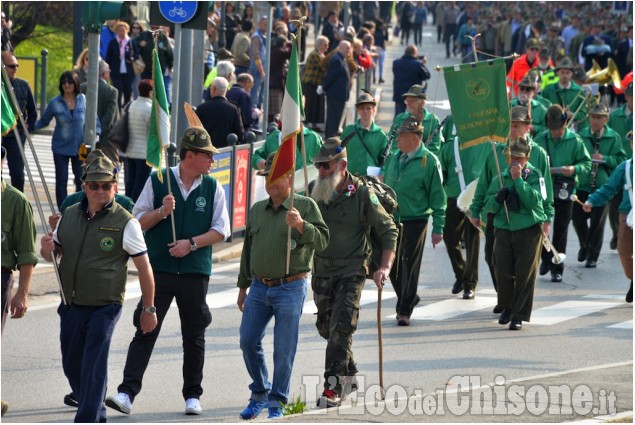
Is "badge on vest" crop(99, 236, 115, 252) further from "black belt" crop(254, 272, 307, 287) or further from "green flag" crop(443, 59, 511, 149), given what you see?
"green flag" crop(443, 59, 511, 149)

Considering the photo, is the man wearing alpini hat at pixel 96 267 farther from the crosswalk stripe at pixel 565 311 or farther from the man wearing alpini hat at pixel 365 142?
the man wearing alpini hat at pixel 365 142

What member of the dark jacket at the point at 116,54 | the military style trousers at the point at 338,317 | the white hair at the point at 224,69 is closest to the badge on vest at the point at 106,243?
the military style trousers at the point at 338,317

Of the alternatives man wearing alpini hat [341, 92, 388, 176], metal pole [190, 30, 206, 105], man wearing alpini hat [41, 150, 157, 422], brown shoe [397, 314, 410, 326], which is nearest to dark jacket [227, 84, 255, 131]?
→ metal pole [190, 30, 206, 105]

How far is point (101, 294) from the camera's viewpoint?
30.2 ft

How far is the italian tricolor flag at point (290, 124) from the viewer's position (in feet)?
32.9

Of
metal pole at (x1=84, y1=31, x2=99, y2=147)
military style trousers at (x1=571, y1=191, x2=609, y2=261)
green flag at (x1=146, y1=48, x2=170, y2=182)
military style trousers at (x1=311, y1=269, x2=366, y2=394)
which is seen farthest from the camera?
military style trousers at (x1=571, y1=191, x2=609, y2=261)

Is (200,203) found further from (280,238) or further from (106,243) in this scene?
(106,243)

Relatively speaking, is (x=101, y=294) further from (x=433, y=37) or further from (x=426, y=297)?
(x=433, y=37)

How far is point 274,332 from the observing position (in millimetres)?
9961

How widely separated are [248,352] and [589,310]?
5917 millimetres

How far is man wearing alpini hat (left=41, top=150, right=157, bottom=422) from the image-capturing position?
30.1 ft

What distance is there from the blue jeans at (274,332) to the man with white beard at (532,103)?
30.9 ft

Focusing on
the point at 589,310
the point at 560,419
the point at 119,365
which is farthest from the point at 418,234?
the point at 560,419

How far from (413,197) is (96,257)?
16.5 feet
